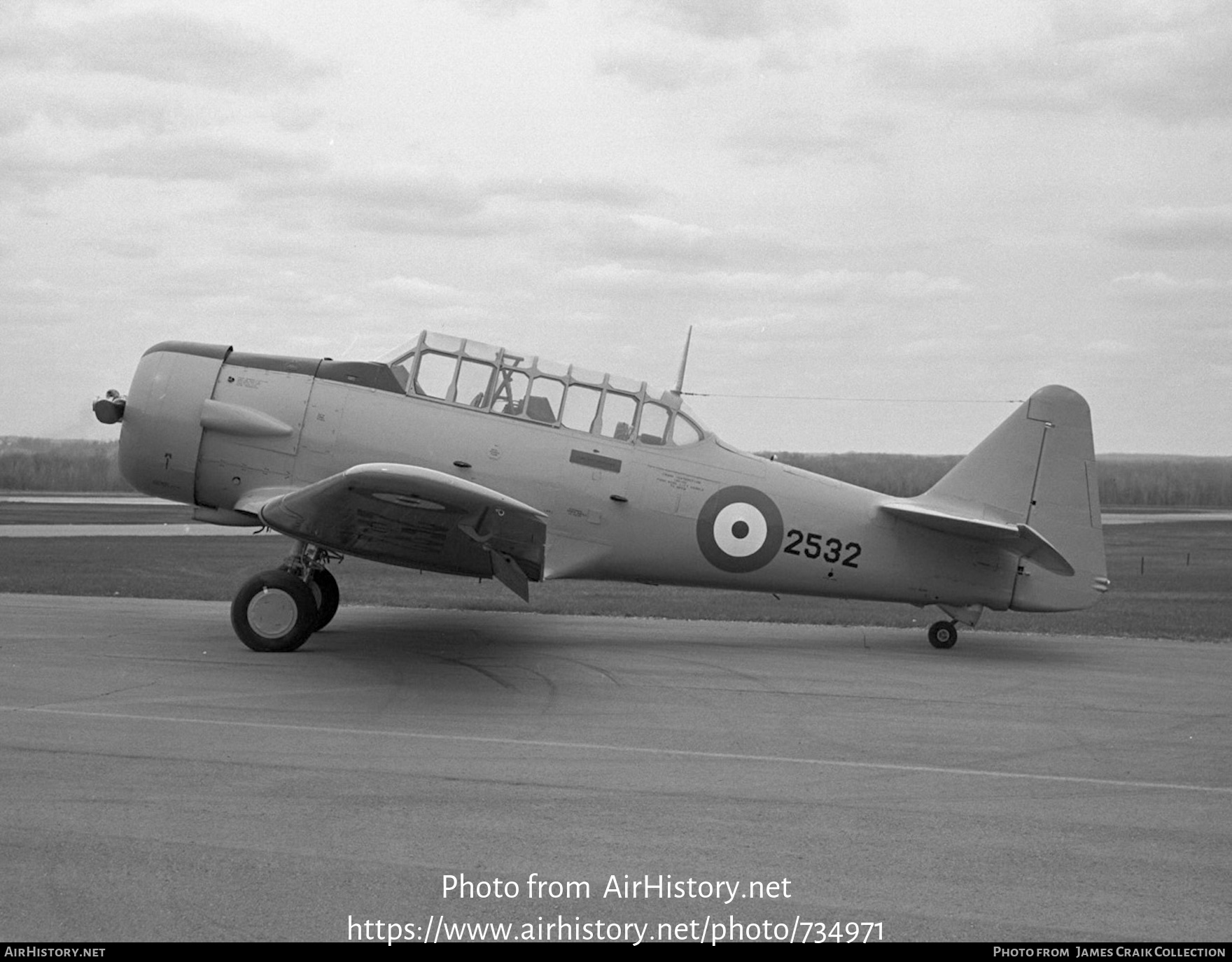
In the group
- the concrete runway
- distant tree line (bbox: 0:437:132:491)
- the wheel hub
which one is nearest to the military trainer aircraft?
the wheel hub

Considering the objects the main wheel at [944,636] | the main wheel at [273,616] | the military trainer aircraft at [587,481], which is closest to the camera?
the main wheel at [273,616]

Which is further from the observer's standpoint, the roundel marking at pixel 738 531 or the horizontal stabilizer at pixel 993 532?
the roundel marking at pixel 738 531

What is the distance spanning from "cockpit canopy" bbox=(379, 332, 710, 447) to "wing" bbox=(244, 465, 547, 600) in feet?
5.26

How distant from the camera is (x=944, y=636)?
12.3 m

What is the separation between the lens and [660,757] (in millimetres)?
7125

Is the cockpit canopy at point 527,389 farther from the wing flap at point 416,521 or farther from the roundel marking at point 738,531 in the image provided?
the wing flap at point 416,521

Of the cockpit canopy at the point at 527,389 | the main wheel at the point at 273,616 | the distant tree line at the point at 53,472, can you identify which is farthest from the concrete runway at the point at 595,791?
the distant tree line at the point at 53,472

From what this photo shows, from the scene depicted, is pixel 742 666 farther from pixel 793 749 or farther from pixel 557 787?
pixel 557 787

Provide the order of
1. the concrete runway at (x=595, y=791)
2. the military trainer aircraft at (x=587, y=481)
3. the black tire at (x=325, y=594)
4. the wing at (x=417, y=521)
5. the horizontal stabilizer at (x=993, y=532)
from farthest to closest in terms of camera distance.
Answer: the black tire at (x=325, y=594), the horizontal stabilizer at (x=993, y=532), the military trainer aircraft at (x=587, y=481), the wing at (x=417, y=521), the concrete runway at (x=595, y=791)

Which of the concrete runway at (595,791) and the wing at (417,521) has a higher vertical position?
the wing at (417,521)

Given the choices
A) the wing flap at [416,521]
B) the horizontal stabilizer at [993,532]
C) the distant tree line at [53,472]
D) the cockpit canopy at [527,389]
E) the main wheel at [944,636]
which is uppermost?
the cockpit canopy at [527,389]

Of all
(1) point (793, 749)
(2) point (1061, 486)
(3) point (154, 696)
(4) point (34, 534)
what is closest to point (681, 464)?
(2) point (1061, 486)

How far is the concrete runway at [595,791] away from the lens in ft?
15.0

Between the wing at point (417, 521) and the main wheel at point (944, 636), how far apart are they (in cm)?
440
